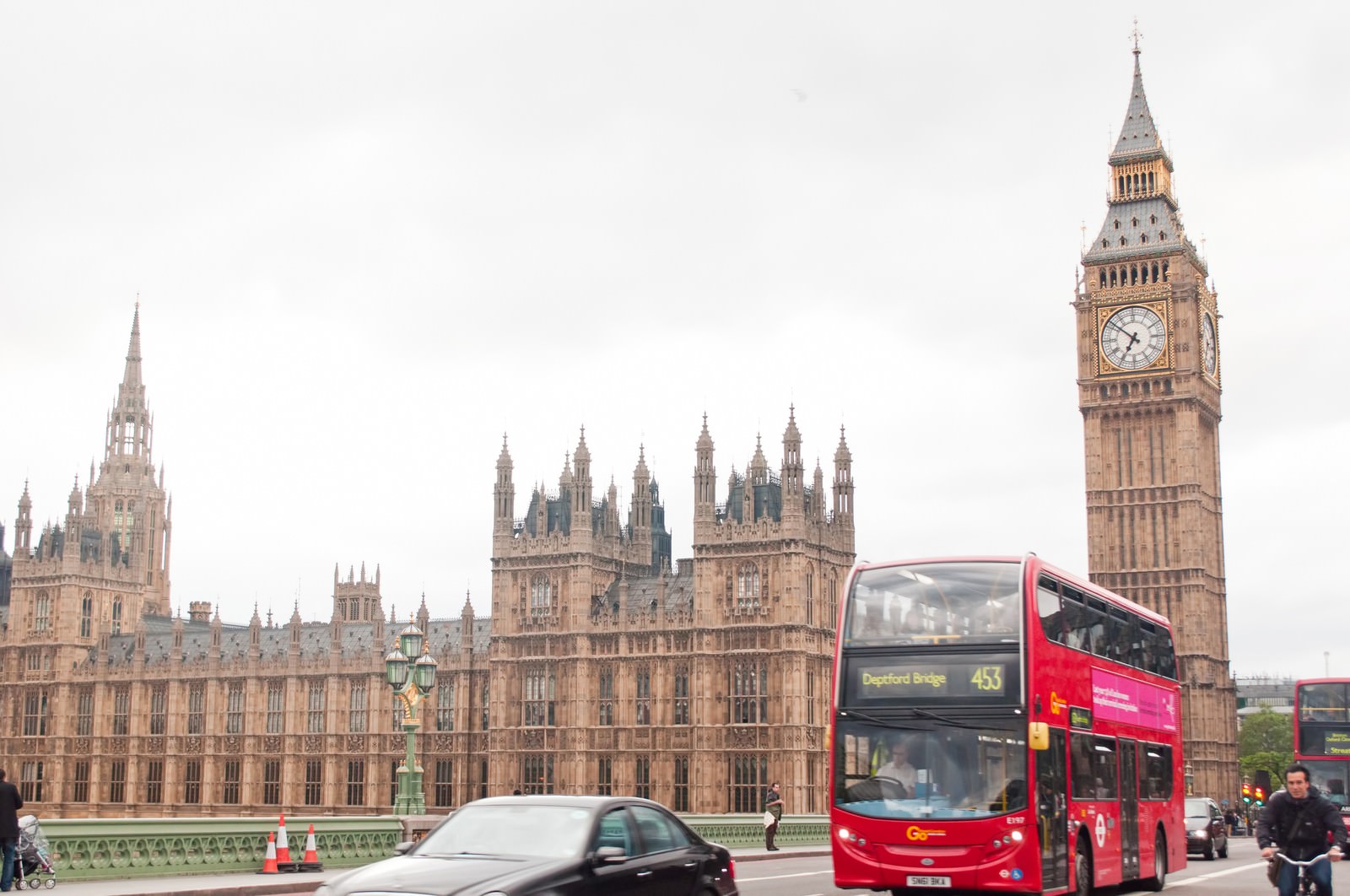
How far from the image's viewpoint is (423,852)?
48.2 ft

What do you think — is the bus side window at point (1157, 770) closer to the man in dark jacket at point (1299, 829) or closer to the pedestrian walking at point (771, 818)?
the man in dark jacket at point (1299, 829)

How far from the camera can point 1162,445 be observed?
90.0m

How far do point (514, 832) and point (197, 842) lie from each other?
16.0 m

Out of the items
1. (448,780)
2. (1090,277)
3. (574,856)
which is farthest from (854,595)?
(1090,277)

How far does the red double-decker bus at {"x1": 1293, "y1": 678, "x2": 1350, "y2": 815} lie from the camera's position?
45.0 meters

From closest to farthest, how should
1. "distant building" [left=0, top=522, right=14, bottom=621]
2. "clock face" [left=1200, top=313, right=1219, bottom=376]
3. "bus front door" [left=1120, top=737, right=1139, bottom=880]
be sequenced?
"bus front door" [left=1120, top=737, right=1139, bottom=880]
"clock face" [left=1200, top=313, right=1219, bottom=376]
"distant building" [left=0, top=522, right=14, bottom=621]

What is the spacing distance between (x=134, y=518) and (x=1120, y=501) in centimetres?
6032

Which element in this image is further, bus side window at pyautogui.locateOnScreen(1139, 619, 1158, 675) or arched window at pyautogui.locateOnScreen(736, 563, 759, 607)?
arched window at pyautogui.locateOnScreen(736, 563, 759, 607)

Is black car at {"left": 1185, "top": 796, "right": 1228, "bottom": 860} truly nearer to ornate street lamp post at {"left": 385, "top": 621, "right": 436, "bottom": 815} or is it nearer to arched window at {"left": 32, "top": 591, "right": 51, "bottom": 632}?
ornate street lamp post at {"left": 385, "top": 621, "right": 436, "bottom": 815}

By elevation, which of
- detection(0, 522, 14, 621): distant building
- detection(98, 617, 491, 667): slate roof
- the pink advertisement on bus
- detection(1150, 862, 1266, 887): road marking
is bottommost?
detection(1150, 862, 1266, 887): road marking

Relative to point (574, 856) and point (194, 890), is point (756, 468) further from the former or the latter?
point (574, 856)

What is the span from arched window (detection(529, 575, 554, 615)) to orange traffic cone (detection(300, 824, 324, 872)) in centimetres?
4497

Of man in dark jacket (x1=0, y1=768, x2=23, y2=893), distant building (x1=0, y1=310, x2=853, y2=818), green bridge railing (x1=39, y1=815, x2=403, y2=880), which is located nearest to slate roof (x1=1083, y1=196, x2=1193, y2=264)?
distant building (x1=0, y1=310, x2=853, y2=818)

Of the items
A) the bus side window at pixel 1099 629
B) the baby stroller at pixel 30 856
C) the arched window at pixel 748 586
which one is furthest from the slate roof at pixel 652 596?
the baby stroller at pixel 30 856
